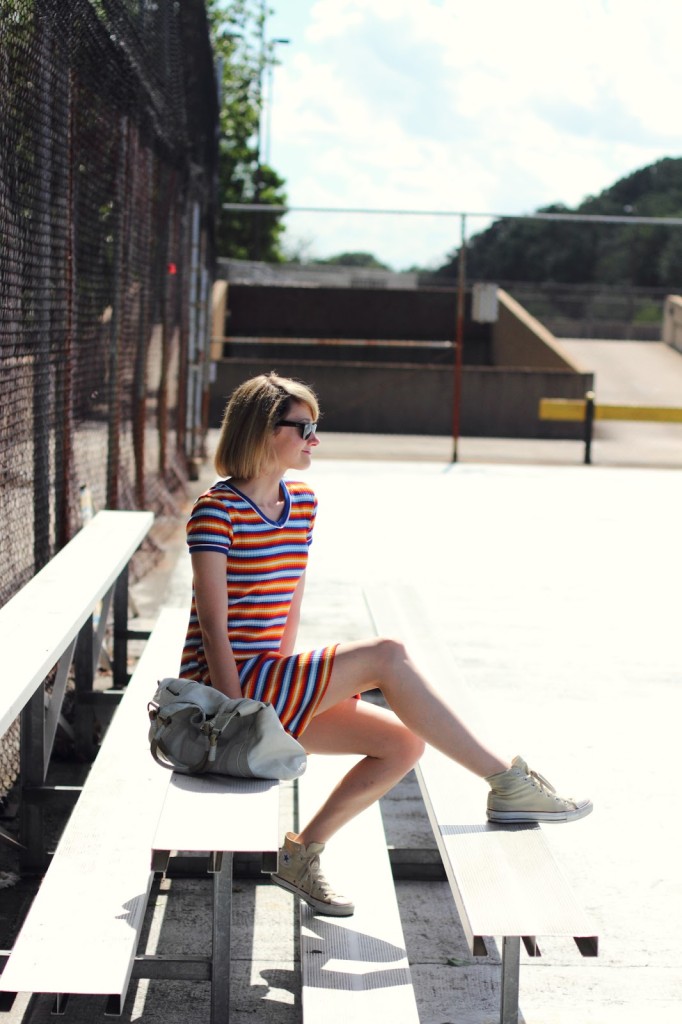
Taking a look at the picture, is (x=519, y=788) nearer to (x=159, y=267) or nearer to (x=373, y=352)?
(x=159, y=267)

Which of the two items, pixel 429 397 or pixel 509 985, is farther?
pixel 429 397

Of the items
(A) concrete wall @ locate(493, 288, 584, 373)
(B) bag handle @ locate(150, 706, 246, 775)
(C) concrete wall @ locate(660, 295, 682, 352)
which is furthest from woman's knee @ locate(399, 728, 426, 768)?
(C) concrete wall @ locate(660, 295, 682, 352)

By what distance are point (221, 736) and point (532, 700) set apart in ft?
9.70

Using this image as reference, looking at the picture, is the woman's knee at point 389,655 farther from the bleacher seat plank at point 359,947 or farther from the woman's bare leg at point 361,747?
the bleacher seat plank at point 359,947

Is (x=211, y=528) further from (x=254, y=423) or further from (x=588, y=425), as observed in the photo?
(x=588, y=425)

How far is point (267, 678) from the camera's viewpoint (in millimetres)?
3197

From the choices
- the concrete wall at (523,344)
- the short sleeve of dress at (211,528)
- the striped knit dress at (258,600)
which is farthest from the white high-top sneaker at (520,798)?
the concrete wall at (523,344)

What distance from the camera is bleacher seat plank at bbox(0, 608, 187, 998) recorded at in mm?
2430

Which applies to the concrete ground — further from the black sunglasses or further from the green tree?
the green tree

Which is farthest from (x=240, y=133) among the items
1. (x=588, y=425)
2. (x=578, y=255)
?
(x=588, y=425)

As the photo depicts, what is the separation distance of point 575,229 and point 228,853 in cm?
3728

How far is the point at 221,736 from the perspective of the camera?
2957 millimetres

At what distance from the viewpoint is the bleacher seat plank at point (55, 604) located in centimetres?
310

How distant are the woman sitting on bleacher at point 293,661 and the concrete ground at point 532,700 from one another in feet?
0.81
